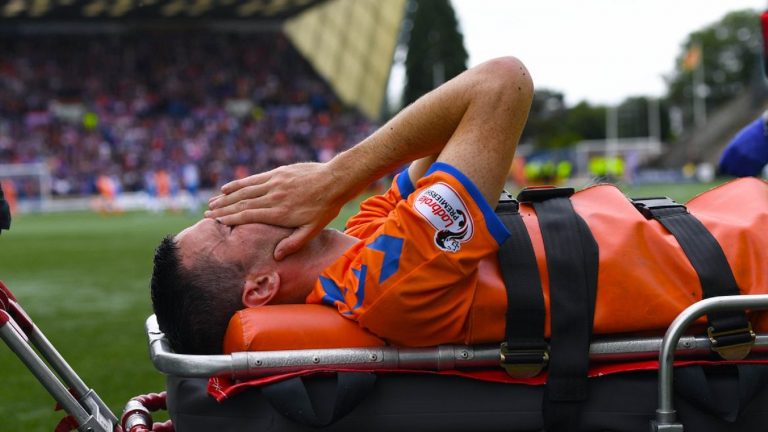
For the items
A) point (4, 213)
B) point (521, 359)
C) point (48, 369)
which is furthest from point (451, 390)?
point (4, 213)

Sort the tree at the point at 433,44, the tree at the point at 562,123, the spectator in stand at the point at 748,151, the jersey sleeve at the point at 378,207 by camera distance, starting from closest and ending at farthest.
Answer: the jersey sleeve at the point at 378,207
the spectator in stand at the point at 748,151
the tree at the point at 433,44
the tree at the point at 562,123

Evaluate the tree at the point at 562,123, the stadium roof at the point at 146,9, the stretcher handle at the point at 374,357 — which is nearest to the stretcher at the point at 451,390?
the stretcher handle at the point at 374,357

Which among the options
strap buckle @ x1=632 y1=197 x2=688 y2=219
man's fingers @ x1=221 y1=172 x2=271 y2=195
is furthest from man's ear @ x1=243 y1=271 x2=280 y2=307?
strap buckle @ x1=632 y1=197 x2=688 y2=219

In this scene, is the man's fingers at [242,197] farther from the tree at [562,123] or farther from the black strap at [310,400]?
the tree at [562,123]

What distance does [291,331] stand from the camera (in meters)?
2.14

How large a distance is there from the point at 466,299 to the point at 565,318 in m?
0.25

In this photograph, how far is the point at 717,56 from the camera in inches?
3191

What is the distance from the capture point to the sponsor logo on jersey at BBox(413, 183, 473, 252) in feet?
6.84

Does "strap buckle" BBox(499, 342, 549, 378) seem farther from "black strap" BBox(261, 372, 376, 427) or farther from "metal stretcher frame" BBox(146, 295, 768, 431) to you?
"black strap" BBox(261, 372, 376, 427)

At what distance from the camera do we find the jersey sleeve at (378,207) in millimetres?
2768

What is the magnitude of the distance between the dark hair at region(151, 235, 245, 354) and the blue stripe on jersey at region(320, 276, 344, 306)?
0.24 m

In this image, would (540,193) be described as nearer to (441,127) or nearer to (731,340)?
(441,127)

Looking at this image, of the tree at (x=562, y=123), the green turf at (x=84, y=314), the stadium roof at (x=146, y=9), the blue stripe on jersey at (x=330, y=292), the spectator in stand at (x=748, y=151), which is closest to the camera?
the blue stripe on jersey at (x=330, y=292)

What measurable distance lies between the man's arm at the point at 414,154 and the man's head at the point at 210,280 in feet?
0.16
